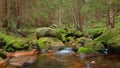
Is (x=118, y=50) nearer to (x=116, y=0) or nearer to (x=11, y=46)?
(x=11, y=46)

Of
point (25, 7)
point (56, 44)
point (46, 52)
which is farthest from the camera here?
point (25, 7)

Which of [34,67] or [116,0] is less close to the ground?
[116,0]

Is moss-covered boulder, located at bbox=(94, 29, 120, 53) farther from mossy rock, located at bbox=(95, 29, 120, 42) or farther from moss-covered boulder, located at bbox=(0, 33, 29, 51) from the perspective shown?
moss-covered boulder, located at bbox=(0, 33, 29, 51)

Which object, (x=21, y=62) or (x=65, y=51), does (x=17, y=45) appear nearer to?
(x=65, y=51)

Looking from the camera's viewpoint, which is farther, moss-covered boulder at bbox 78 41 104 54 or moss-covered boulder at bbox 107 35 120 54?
moss-covered boulder at bbox 78 41 104 54

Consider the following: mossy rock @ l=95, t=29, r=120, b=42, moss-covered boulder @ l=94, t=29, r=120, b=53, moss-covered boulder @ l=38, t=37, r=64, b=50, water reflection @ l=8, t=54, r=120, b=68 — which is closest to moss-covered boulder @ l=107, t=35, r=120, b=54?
moss-covered boulder @ l=94, t=29, r=120, b=53

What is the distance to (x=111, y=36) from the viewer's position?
16.0 metres

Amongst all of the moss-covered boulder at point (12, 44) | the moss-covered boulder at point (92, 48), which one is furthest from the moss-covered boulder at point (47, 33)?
the moss-covered boulder at point (92, 48)

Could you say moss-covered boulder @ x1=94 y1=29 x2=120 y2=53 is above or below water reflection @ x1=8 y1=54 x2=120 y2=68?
above

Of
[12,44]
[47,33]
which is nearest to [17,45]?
[12,44]

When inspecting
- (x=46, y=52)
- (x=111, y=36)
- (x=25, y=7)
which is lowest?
(x=46, y=52)

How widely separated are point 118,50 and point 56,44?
19.7 ft

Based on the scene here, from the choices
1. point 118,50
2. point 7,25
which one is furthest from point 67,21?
point 118,50

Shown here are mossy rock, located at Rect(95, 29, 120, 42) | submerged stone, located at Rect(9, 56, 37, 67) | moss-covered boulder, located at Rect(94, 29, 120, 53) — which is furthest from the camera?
mossy rock, located at Rect(95, 29, 120, 42)
